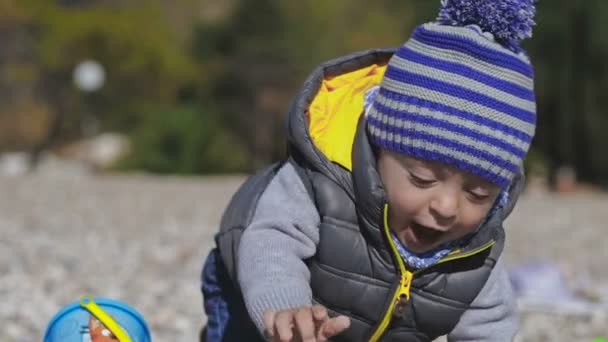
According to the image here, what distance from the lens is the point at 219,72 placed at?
84.8 ft

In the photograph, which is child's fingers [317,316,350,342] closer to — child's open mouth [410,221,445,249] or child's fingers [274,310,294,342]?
child's fingers [274,310,294,342]

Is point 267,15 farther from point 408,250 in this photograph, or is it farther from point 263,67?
point 408,250

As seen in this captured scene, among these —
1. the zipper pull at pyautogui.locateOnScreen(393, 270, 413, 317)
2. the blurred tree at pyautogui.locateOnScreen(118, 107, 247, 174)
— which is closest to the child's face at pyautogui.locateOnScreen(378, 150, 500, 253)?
the zipper pull at pyautogui.locateOnScreen(393, 270, 413, 317)

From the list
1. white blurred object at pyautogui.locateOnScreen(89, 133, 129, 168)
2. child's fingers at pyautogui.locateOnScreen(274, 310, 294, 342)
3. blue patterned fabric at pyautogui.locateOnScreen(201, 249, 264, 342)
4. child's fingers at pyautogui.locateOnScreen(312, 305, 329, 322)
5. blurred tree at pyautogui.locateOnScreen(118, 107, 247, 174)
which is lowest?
white blurred object at pyautogui.locateOnScreen(89, 133, 129, 168)

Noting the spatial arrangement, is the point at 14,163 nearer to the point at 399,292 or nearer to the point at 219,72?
the point at 219,72

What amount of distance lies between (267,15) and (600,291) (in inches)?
781

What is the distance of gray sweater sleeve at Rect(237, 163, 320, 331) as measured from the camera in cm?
243

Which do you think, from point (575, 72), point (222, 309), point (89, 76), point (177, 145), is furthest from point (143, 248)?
point (89, 76)

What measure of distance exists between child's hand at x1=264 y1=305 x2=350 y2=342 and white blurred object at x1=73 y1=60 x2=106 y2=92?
22908 millimetres

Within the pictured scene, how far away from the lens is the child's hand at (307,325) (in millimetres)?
2141

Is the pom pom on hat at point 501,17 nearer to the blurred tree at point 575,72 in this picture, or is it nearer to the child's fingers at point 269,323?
the child's fingers at point 269,323

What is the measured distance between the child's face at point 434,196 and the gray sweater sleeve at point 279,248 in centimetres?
20

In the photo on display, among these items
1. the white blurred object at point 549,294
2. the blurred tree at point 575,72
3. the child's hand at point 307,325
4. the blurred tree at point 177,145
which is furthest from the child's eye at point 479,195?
the blurred tree at point 575,72

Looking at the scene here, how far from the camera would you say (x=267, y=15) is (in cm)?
2566
